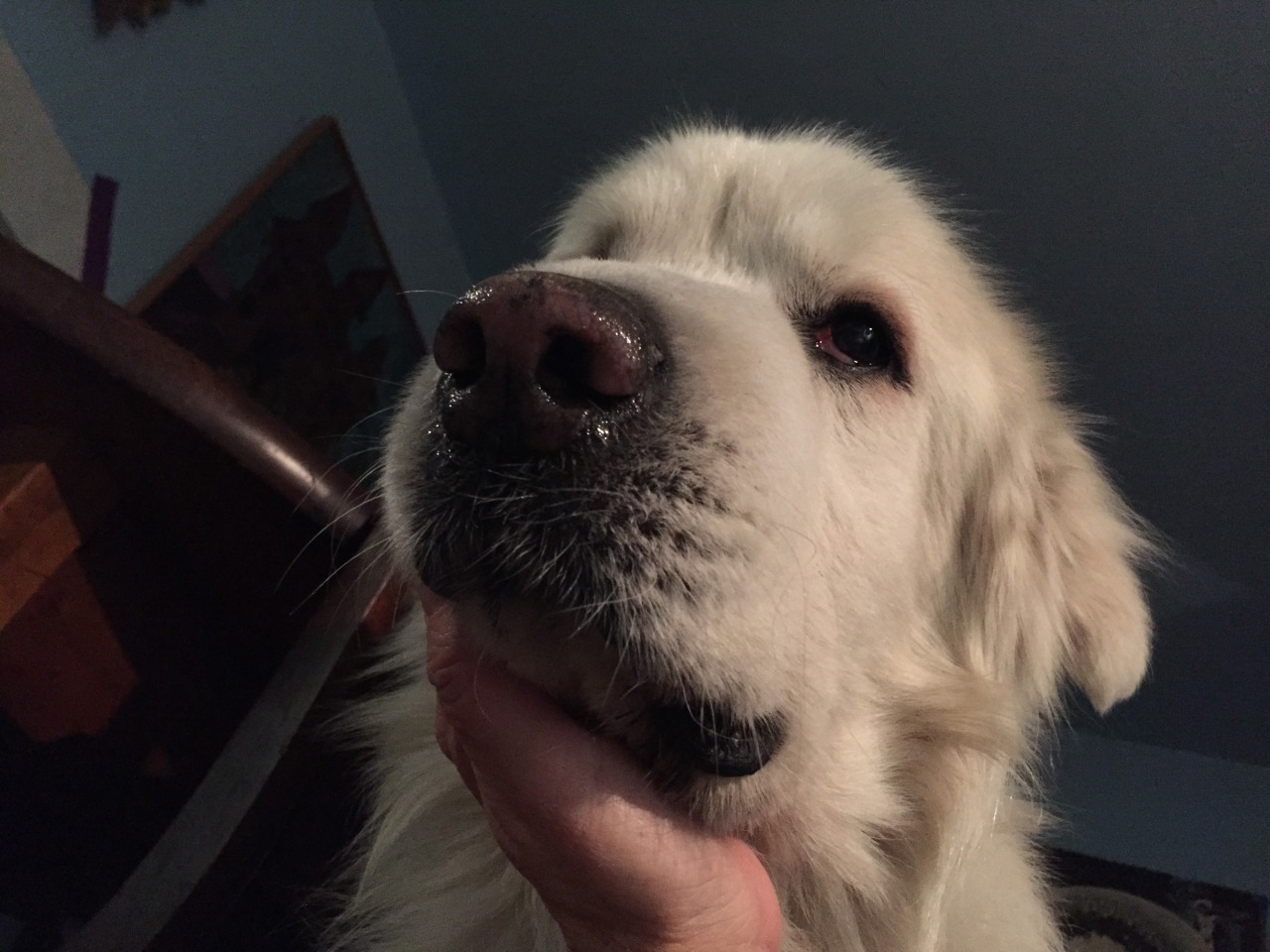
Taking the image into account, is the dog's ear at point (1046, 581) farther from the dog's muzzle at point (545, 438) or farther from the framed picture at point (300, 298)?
the framed picture at point (300, 298)

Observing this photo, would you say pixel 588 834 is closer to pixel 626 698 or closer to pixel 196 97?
pixel 626 698

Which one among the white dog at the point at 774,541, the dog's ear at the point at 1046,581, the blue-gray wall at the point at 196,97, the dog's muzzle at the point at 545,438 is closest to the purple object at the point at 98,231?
the blue-gray wall at the point at 196,97

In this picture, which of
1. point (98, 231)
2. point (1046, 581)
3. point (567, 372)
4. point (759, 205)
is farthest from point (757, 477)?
point (98, 231)

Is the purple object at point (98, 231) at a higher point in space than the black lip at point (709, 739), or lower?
higher

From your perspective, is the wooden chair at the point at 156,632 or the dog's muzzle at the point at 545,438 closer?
the dog's muzzle at the point at 545,438

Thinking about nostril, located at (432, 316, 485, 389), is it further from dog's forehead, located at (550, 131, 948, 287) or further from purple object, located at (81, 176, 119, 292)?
purple object, located at (81, 176, 119, 292)

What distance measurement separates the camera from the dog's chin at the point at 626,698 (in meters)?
0.67

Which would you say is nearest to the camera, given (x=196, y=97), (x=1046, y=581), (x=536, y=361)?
(x=536, y=361)

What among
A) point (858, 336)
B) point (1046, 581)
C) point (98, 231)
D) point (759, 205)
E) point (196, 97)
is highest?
point (196, 97)

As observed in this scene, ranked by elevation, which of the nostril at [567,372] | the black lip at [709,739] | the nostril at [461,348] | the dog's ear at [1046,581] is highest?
the nostril at [461,348]

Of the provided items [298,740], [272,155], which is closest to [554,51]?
[272,155]

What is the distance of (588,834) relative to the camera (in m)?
0.67

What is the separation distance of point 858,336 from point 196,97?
1.81 metres

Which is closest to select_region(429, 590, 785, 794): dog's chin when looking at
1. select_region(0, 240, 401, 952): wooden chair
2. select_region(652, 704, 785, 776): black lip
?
select_region(652, 704, 785, 776): black lip
